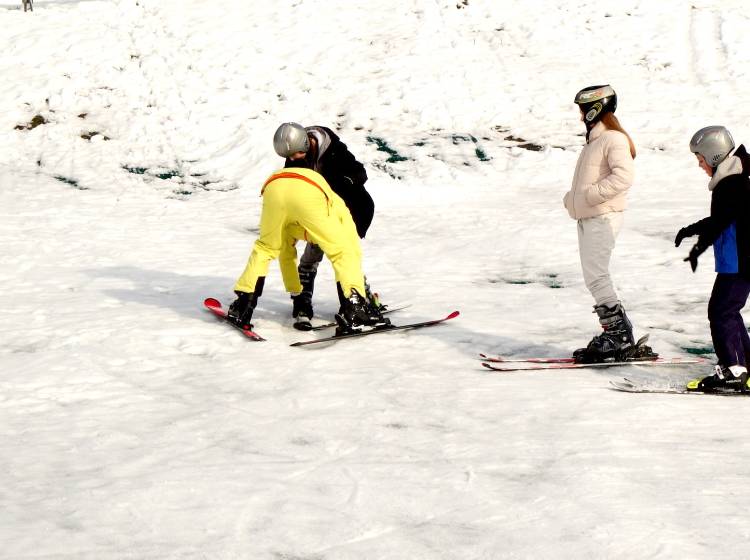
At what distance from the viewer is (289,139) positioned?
24.2 feet

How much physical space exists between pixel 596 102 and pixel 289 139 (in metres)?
2.55

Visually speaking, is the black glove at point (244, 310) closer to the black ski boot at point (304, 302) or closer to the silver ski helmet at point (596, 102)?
the black ski boot at point (304, 302)

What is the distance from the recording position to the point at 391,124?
15305 millimetres

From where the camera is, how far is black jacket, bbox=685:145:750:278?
18.0 ft

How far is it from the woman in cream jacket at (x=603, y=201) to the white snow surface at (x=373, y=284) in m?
0.25

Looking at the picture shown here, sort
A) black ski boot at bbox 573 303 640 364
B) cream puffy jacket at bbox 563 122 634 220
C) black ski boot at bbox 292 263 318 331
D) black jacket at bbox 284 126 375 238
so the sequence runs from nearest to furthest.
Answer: cream puffy jacket at bbox 563 122 634 220 → black ski boot at bbox 573 303 640 364 → black jacket at bbox 284 126 375 238 → black ski boot at bbox 292 263 318 331

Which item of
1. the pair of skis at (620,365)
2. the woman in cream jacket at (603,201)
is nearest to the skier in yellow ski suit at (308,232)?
the pair of skis at (620,365)

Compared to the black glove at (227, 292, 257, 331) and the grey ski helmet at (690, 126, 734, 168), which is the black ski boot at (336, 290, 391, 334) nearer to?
the black glove at (227, 292, 257, 331)

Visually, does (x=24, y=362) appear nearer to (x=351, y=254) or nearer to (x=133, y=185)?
(x=351, y=254)

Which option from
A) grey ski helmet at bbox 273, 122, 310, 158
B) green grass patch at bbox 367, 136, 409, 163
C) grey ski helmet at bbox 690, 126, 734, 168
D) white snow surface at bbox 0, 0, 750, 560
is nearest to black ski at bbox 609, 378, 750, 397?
white snow surface at bbox 0, 0, 750, 560

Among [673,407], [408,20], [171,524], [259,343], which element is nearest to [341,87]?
[408,20]

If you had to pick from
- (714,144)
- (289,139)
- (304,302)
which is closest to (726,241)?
(714,144)

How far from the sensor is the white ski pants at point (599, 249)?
6.31 m

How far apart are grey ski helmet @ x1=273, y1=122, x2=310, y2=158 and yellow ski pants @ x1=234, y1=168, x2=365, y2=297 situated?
205 mm
